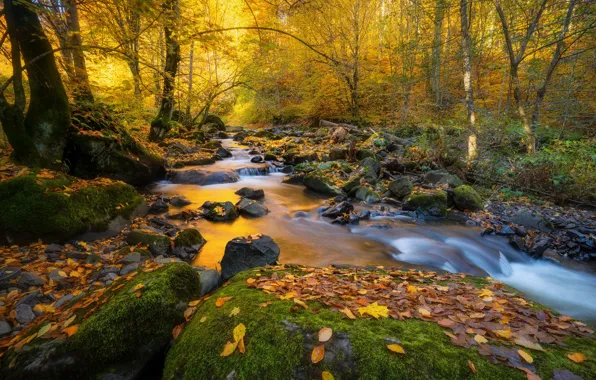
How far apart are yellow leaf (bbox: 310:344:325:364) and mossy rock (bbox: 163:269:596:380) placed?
1.0 inches

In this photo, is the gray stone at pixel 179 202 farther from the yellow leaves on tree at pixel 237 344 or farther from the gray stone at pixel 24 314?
the yellow leaves on tree at pixel 237 344

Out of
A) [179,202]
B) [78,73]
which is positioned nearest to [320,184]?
[179,202]

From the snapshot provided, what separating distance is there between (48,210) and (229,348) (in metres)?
4.49

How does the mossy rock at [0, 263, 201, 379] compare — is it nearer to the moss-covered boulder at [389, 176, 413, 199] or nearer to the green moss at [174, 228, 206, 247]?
the green moss at [174, 228, 206, 247]

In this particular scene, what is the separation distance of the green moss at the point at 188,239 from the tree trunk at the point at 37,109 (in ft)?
10.2

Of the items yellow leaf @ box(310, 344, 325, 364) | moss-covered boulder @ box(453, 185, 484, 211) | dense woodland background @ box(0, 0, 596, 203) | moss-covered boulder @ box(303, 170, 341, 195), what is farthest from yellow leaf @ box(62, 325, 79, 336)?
moss-covered boulder @ box(453, 185, 484, 211)

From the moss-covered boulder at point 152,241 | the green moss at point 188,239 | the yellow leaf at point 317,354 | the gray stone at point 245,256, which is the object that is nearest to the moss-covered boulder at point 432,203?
the gray stone at point 245,256

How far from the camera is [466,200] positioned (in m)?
8.32

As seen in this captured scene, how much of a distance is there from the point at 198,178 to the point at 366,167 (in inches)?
242

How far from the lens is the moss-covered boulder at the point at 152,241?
4961mm

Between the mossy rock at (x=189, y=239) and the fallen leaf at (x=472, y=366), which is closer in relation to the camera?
the fallen leaf at (x=472, y=366)

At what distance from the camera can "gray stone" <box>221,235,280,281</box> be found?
420 centimetres

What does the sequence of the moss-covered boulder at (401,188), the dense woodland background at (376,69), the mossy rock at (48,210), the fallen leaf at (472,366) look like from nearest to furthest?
the fallen leaf at (472,366)
the mossy rock at (48,210)
the dense woodland background at (376,69)
the moss-covered boulder at (401,188)

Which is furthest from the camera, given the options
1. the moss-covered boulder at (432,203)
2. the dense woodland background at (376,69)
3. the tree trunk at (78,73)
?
the moss-covered boulder at (432,203)
